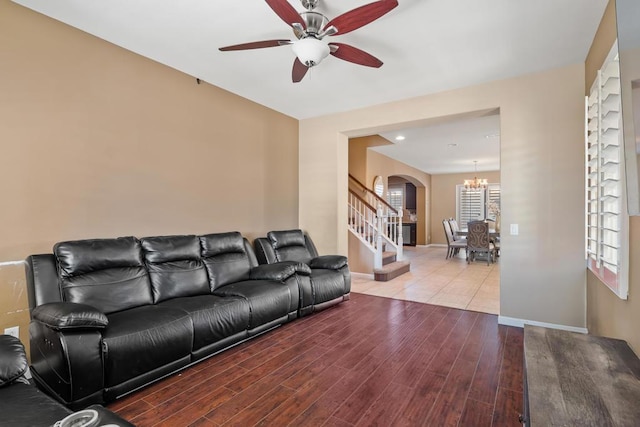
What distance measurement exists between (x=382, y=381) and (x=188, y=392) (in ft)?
4.49

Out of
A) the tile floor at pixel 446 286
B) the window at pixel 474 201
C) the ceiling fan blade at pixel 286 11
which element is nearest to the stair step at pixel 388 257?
the tile floor at pixel 446 286

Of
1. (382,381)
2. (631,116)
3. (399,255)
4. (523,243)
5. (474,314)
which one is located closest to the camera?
(631,116)

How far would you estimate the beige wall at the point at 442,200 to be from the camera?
11914mm

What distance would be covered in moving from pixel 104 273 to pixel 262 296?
1337 mm

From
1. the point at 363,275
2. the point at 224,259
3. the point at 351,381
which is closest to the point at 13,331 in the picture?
the point at 224,259

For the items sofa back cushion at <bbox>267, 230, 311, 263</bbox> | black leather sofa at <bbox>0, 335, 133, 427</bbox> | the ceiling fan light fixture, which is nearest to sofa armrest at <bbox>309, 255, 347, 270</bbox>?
sofa back cushion at <bbox>267, 230, 311, 263</bbox>

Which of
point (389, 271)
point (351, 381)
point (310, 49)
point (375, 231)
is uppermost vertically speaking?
point (310, 49)

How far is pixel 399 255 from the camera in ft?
22.9

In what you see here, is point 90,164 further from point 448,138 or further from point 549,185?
point 448,138

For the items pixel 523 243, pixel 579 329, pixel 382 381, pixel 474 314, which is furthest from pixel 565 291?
pixel 382 381

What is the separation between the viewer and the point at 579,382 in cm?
127

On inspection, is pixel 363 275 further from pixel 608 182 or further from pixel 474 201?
pixel 474 201

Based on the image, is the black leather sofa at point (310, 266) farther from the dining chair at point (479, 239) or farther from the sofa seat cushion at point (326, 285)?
the dining chair at point (479, 239)

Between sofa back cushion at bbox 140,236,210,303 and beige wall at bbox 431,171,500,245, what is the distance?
10360 millimetres
